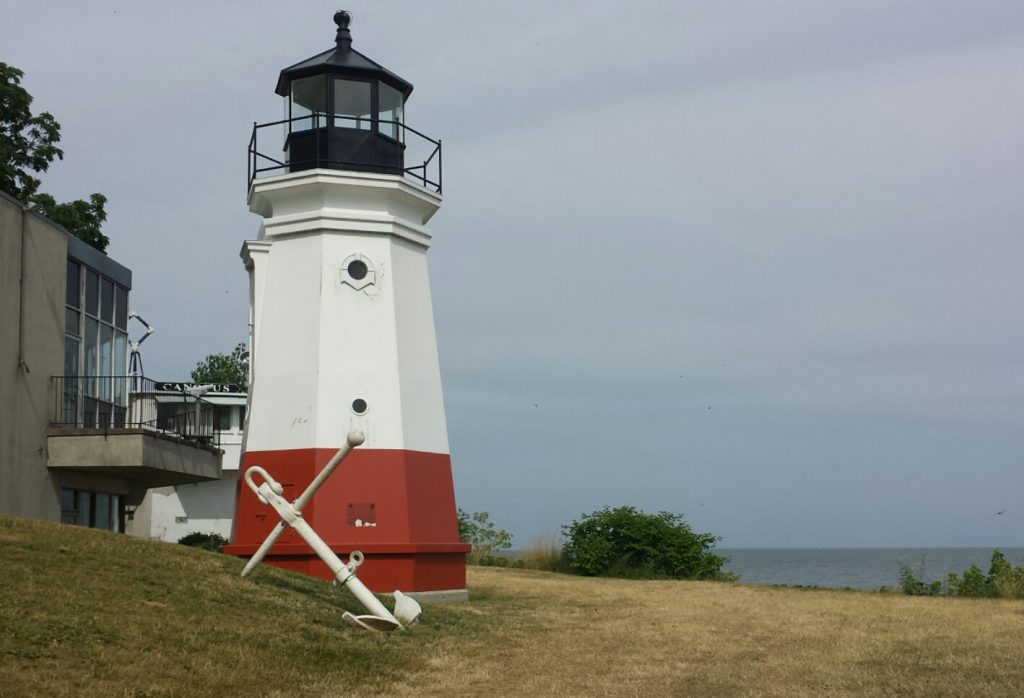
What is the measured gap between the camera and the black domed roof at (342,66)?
23562 mm

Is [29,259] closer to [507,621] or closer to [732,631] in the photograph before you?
[507,621]

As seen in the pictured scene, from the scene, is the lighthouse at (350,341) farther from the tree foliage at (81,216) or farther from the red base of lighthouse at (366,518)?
the tree foliage at (81,216)

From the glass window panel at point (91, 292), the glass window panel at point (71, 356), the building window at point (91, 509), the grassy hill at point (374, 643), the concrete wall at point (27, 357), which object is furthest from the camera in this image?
the glass window panel at point (91, 292)

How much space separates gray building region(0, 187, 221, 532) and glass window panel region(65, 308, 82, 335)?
0.02m

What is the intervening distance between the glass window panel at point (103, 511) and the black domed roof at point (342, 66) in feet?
29.2

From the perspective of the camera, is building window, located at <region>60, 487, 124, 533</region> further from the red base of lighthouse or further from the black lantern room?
the black lantern room

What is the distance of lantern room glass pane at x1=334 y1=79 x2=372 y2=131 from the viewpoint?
77.4 ft

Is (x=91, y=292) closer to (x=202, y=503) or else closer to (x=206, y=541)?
(x=206, y=541)

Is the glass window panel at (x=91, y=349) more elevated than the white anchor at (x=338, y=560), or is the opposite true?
the glass window panel at (x=91, y=349)

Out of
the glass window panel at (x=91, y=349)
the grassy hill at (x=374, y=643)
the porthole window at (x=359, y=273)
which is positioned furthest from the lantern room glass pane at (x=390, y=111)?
the grassy hill at (x=374, y=643)

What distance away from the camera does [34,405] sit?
23062mm

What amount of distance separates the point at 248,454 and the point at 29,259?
215 inches

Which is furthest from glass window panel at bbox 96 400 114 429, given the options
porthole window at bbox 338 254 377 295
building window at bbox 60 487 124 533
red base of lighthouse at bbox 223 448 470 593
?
porthole window at bbox 338 254 377 295

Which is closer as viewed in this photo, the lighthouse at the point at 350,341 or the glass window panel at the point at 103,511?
the lighthouse at the point at 350,341
